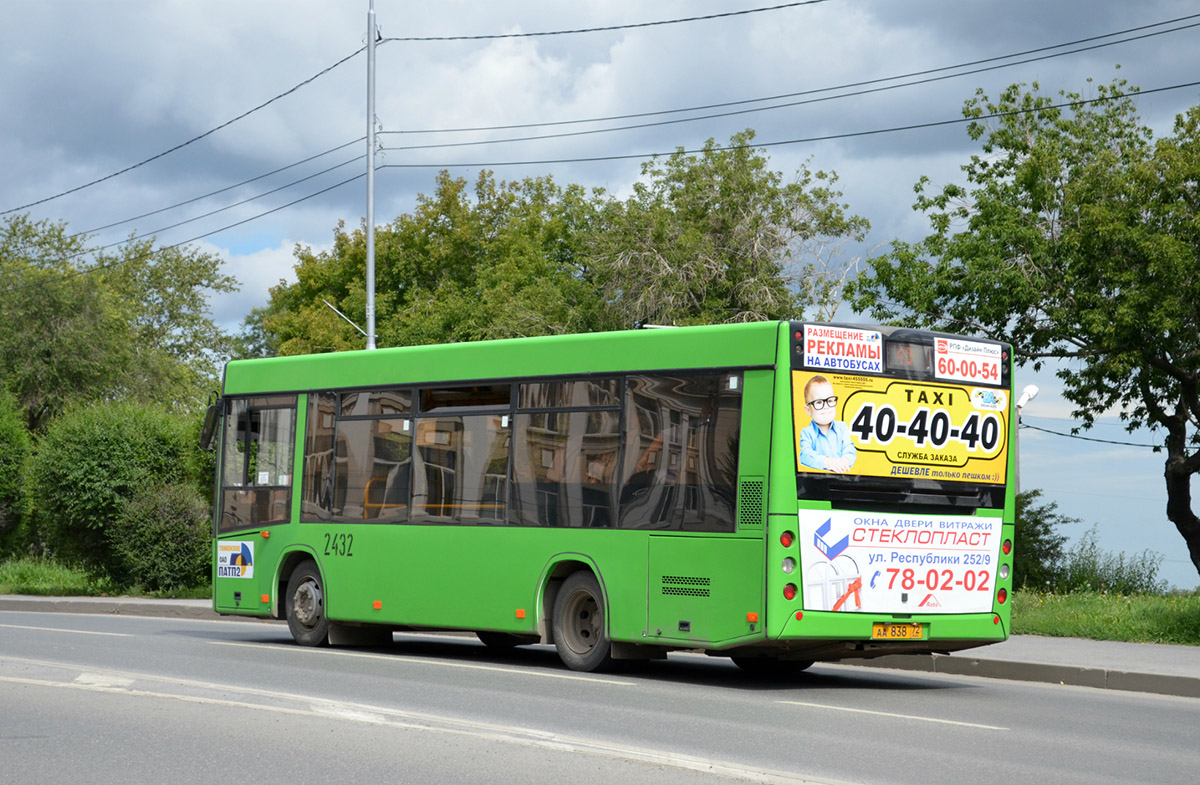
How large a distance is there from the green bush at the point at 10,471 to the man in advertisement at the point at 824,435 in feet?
107

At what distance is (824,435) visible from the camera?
1238cm

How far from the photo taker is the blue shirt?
12.3 meters

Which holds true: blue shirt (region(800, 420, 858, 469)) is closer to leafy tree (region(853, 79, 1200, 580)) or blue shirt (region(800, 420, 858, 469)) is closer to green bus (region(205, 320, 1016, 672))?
green bus (region(205, 320, 1016, 672))

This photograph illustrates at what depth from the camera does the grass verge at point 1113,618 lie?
1720cm

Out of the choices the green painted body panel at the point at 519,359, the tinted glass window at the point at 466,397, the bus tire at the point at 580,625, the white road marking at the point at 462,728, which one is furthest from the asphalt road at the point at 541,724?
the green painted body panel at the point at 519,359

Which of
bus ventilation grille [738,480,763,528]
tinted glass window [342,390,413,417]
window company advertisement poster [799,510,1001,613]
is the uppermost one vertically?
tinted glass window [342,390,413,417]

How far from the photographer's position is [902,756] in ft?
28.5

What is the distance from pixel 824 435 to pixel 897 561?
4.30ft

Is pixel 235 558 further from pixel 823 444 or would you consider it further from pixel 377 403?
pixel 823 444

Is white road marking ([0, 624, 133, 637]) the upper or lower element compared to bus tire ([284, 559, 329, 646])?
lower

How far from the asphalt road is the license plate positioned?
513 mm

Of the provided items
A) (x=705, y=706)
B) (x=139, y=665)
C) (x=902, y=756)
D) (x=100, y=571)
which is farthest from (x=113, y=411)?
(x=902, y=756)

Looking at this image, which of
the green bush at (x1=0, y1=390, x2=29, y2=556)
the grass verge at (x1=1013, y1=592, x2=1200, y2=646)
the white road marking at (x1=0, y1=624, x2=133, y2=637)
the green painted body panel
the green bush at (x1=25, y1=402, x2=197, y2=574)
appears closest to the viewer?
the green painted body panel

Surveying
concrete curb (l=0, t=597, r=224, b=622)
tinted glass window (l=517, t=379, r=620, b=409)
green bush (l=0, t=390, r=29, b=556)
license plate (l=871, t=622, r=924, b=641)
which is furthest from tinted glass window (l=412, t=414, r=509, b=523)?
green bush (l=0, t=390, r=29, b=556)
